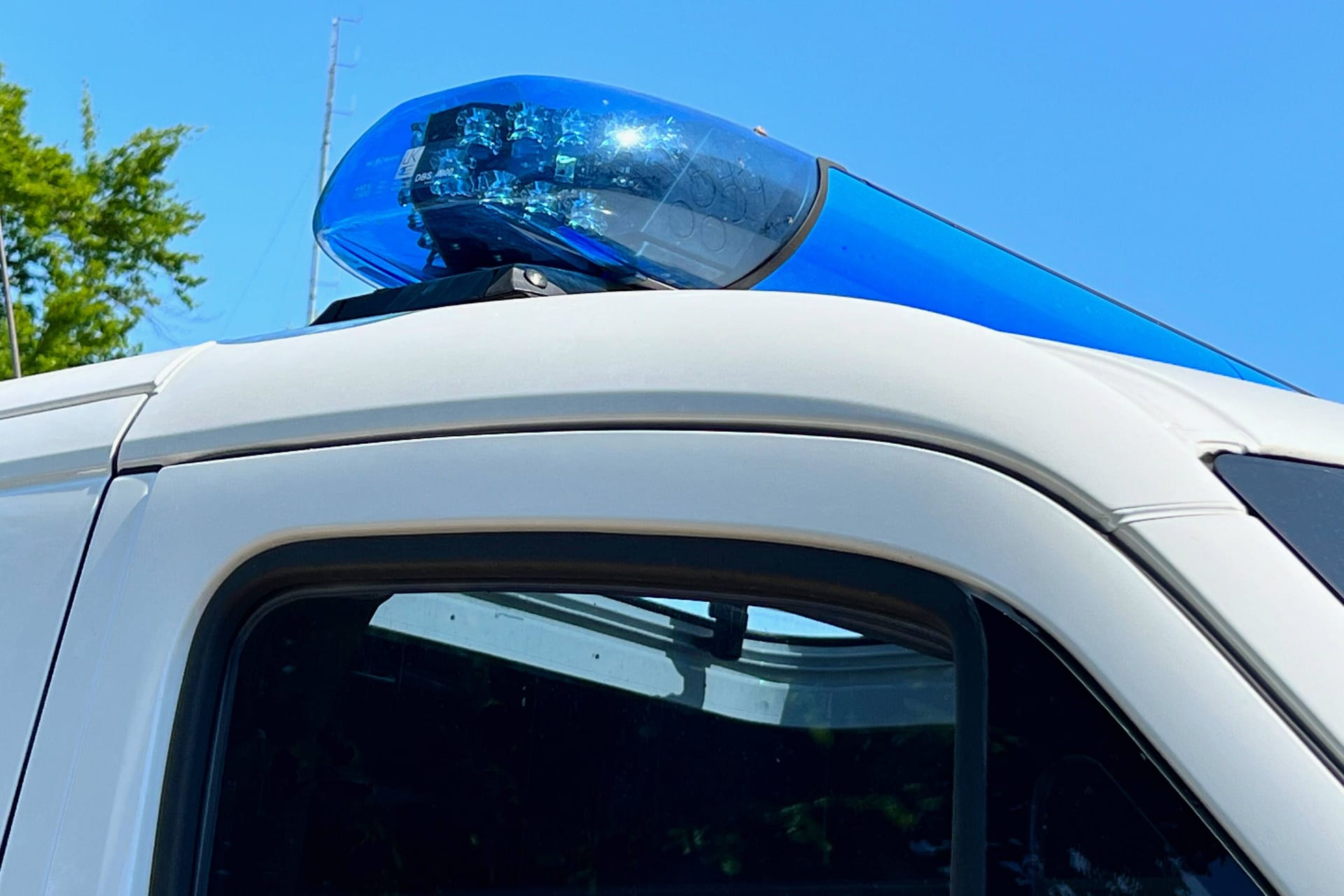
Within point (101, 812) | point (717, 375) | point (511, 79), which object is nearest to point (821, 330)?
point (717, 375)

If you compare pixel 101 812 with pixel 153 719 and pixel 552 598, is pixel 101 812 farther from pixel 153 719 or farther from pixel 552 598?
pixel 552 598

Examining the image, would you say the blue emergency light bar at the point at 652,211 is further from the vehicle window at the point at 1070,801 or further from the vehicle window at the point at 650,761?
the vehicle window at the point at 1070,801

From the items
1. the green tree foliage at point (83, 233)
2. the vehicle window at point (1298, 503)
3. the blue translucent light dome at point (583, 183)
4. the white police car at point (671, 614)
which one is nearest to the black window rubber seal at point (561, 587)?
the white police car at point (671, 614)

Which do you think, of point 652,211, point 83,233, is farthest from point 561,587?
point 83,233

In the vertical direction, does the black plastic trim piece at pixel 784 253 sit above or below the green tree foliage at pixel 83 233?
below

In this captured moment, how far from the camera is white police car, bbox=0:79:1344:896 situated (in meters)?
0.88

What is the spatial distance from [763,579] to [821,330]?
225 millimetres

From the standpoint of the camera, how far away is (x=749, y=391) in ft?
3.50

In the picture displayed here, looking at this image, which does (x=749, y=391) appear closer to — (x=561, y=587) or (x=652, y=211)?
(x=561, y=587)

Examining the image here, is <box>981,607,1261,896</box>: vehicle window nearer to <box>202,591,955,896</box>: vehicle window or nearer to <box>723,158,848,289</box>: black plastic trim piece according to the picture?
<box>202,591,955,896</box>: vehicle window

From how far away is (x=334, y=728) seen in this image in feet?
3.85

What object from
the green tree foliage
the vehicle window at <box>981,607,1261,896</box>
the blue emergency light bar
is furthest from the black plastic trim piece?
the green tree foliage

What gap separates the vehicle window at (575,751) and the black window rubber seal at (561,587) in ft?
0.05

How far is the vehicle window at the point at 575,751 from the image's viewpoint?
97cm
